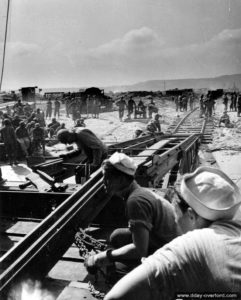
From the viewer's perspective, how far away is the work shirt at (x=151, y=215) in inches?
91.0

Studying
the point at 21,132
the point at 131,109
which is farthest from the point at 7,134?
the point at 131,109

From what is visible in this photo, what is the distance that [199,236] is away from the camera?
4.62ft

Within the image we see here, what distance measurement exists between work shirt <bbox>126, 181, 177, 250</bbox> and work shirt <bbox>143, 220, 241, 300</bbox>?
892 mm

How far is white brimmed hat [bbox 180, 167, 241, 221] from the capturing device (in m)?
1.51

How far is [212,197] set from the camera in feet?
4.99

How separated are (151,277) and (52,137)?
17.0 metres

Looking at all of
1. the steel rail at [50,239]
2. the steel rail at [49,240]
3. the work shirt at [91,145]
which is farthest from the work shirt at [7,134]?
the steel rail at [49,240]

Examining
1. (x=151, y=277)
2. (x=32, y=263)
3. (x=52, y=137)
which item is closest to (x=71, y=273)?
(x=32, y=263)

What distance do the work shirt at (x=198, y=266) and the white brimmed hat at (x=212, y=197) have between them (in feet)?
0.38

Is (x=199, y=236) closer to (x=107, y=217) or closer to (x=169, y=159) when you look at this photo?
(x=107, y=217)


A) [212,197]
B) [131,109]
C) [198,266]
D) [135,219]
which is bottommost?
[135,219]

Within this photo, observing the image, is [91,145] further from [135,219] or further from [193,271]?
[193,271]

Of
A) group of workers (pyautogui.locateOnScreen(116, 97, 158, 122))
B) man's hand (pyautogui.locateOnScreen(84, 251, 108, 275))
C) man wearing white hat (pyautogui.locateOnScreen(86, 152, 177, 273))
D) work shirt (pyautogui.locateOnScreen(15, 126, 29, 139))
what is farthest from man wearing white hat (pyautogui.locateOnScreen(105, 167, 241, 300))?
group of workers (pyautogui.locateOnScreen(116, 97, 158, 122))

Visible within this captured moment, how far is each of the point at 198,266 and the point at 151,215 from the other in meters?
1.02
